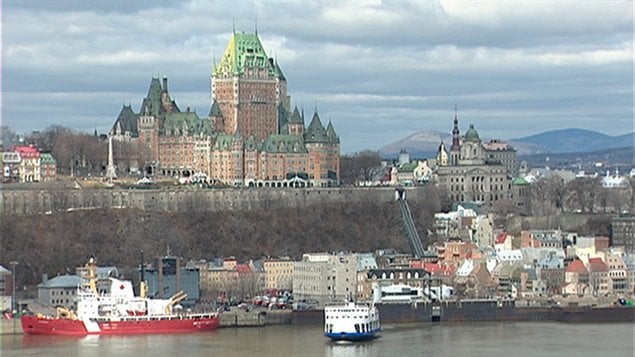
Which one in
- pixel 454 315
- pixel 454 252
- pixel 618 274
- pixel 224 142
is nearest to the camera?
pixel 454 315

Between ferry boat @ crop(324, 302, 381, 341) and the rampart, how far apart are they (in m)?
22.4

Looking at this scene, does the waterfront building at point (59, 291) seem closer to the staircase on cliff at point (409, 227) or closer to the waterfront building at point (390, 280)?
the waterfront building at point (390, 280)

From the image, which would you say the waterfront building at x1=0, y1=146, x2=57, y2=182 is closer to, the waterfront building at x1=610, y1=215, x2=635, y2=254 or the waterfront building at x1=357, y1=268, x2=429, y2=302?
the waterfront building at x1=357, y1=268, x2=429, y2=302

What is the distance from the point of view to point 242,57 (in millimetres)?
92938

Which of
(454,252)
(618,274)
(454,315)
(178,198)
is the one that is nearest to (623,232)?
(454,252)

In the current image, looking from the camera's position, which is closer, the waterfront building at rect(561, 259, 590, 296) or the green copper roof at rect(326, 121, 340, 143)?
the waterfront building at rect(561, 259, 590, 296)

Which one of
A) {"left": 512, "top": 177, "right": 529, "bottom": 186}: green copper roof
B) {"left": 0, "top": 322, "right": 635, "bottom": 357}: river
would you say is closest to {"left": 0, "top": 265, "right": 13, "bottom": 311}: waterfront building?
{"left": 0, "top": 322, "right": 635, "bottom": 357}: river

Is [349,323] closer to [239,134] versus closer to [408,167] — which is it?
[239,134]

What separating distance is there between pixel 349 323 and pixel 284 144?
37.4m

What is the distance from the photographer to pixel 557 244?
248 feet

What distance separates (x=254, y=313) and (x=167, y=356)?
1063 centimetres

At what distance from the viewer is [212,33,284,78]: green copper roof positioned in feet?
303

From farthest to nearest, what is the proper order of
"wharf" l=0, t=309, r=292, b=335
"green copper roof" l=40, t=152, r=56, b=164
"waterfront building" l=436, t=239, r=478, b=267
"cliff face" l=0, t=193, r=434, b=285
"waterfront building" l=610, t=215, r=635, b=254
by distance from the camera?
"green copper roof" l=40, t=152, r=56, b=164 → "waterfront building" l=610, t=215, r=635, b=254 → "waterfront building" l=436, t=239, r=478, b=267 → "cliff face" l=0, t=193, r=434, b=285 → "wharf" l=0, t=309, r=292, b=335

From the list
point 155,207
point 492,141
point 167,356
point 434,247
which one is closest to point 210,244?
point 155,207
